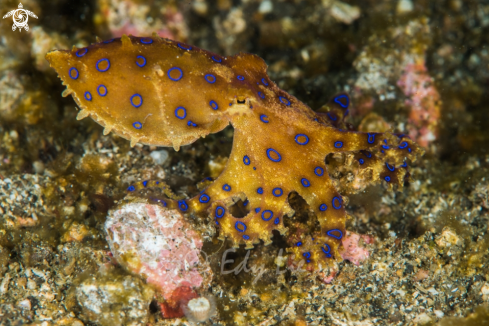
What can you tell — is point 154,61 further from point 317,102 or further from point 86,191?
point 317,102

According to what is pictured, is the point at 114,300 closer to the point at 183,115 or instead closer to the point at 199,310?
the point at 199,310

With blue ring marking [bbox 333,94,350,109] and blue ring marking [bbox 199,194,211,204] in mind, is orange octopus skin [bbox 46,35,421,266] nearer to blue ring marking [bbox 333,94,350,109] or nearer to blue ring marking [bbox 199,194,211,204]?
blue ring marking [bbox 199,194,211,204]

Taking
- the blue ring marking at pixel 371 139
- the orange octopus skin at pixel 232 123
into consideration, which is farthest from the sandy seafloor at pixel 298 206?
the blue ring marking at pixel 371 139

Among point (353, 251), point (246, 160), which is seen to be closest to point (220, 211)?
point (246, 160)

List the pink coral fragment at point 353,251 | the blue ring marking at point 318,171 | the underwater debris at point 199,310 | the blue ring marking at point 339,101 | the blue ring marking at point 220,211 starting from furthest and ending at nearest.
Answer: the blue ring marking at point 339,101 → the pink coral fragment at point 353,251 → the blue ring marking at point 220,211 → the blue ring marking at point 318,171 → the underwater debris at point 199,310

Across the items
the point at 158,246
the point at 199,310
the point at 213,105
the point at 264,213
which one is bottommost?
the point at 199,310

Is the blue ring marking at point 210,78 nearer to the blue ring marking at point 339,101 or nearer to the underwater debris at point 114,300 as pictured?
the blue ring marking at point 339,101
